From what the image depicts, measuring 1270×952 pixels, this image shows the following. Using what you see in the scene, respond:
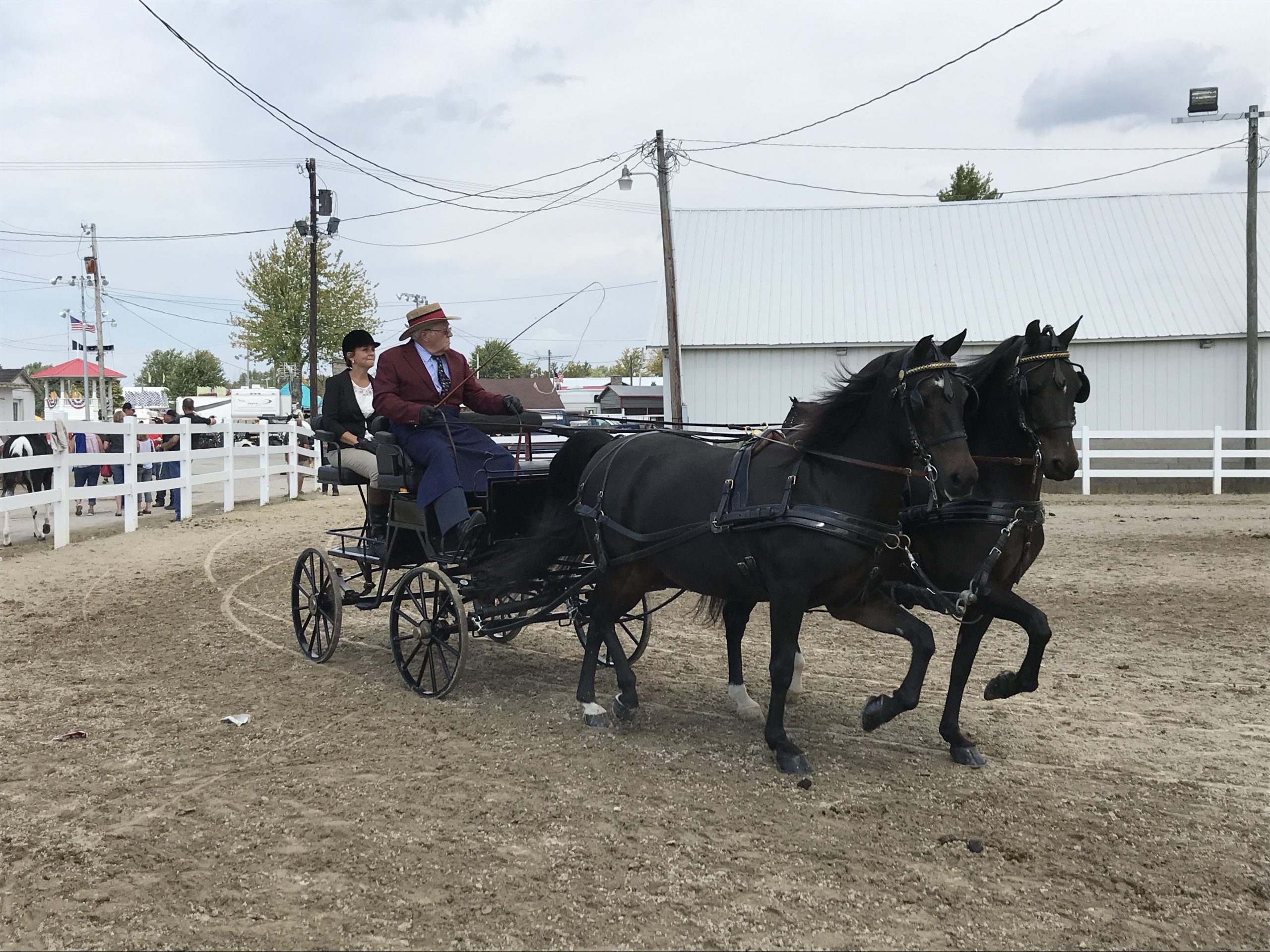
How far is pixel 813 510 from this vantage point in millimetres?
4953

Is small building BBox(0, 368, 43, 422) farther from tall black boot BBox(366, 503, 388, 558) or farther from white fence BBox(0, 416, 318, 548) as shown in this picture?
tall black boot BBox(366, 503, 388, 558)

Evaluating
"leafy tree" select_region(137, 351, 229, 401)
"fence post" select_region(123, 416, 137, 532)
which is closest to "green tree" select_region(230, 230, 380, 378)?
"fence post" select_region(123, 416, 137, 532)

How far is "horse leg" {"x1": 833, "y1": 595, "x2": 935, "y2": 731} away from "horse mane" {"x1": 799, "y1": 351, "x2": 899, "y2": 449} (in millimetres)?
833

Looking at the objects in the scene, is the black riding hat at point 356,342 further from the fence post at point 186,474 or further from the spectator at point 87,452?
the fence post at point 186,474

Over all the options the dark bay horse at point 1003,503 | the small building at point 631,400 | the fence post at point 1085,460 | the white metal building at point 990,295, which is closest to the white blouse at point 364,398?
the dark bay horse at point 1003,503

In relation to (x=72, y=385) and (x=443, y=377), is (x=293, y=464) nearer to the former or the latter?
(x=443, y=377)

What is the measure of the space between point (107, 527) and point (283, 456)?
1682 centimetres

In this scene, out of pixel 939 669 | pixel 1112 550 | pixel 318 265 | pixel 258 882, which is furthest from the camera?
pixel 318 265

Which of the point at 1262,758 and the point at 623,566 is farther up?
the point at 623,566

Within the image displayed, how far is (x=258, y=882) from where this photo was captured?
12.4 feet

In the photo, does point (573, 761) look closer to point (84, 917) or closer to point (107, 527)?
point (84, 917)

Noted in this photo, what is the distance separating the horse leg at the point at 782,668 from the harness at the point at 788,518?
0.80ft

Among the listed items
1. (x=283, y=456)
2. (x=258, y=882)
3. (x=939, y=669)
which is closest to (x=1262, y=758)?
(x=939, y=669)

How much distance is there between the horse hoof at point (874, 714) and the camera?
508cm
